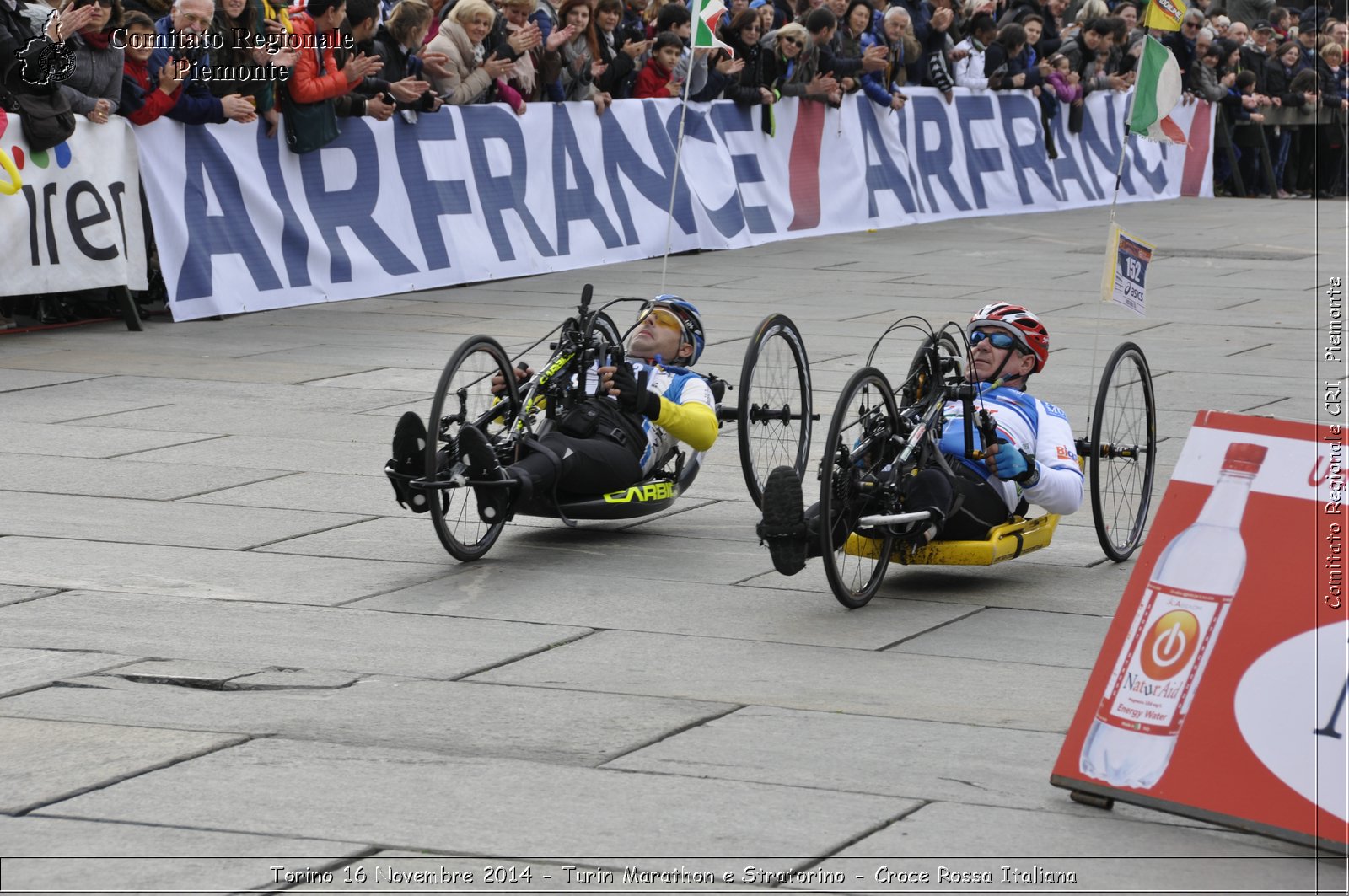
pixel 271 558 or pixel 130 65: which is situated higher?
pixel 130 65

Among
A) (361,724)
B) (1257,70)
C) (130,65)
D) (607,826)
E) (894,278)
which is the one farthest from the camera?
(1257,70)

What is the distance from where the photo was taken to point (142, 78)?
1344 cm

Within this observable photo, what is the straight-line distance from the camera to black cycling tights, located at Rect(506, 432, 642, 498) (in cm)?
738

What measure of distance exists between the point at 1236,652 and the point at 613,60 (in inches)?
564

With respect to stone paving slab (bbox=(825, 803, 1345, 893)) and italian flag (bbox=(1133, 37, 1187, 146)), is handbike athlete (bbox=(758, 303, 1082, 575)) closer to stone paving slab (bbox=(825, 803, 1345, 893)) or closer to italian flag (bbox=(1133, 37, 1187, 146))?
stone paving slab (bbox=(825, 803, 1345, 893))

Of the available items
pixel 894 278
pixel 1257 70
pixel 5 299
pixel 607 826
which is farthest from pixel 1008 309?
pixel 1257 70

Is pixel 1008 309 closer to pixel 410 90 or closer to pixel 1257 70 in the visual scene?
pixel 410 90

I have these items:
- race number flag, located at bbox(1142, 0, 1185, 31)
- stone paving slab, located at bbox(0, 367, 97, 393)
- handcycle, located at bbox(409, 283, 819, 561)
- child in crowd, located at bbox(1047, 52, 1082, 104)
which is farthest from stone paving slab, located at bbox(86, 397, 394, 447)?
child in crowd, located at bbox(1047, 52, 1082, 104)

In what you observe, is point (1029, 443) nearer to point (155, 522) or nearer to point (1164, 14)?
point (1164, 14)

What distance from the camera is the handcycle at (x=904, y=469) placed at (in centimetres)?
659

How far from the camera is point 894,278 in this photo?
17406mm

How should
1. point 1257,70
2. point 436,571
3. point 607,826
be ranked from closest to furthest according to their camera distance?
point 607,826, point 436,571, point 1257,70

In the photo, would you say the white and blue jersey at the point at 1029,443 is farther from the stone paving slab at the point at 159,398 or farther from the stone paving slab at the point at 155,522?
the stone paving slab at the point at 159,398

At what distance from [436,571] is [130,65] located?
7.31 metres
